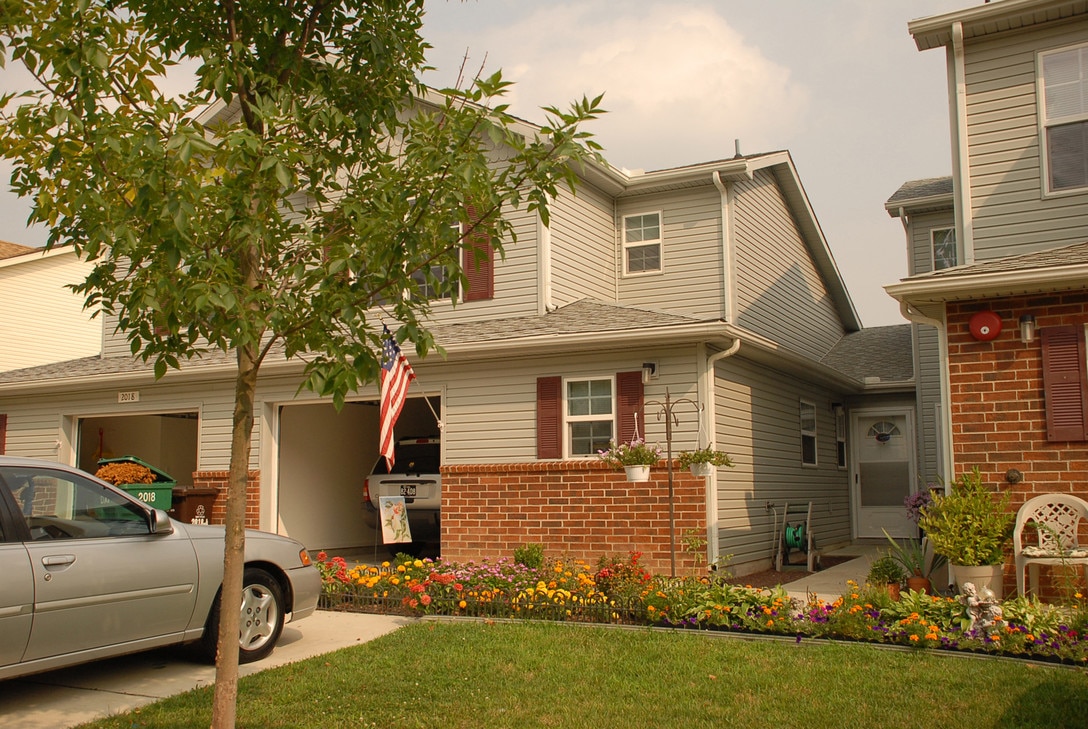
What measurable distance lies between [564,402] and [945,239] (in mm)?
8772

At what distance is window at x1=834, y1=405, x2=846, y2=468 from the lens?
56.2 feet

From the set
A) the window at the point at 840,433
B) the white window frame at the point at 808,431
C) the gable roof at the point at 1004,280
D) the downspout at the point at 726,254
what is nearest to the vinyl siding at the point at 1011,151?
the gable roof at the point at 1004,280

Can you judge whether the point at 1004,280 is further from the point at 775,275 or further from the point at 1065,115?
the point at 775,275

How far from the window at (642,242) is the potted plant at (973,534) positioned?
24.1 feet

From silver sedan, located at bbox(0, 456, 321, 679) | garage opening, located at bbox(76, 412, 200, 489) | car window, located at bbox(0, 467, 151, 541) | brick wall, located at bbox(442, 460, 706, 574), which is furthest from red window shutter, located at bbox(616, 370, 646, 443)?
garage opening, located at bbox(76, 412, 200, 489)

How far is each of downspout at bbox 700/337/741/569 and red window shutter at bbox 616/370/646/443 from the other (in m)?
0.73

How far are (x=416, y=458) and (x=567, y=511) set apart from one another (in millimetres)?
3586

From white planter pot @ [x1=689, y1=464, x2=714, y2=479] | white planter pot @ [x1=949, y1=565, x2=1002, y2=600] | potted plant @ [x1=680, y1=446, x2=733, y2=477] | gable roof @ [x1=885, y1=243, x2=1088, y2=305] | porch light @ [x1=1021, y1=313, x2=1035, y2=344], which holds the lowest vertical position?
white planter pot @ [x1=949, y1=565, x2=1002, y2=600]

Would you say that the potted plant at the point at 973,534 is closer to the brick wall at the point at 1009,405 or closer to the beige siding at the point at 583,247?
the brick wall at the point at 1009,405

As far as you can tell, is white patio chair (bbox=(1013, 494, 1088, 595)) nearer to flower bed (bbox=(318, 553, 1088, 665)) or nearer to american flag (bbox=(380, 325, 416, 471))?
flower bed (bbox=(318, 553, 1088, 665))

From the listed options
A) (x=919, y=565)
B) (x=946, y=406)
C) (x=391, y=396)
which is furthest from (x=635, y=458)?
(x=946, y=406)

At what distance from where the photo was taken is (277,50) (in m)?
4.74

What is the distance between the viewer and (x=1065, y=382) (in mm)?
8656

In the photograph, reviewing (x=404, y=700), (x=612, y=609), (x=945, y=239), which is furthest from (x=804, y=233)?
(x=404, y=700)
